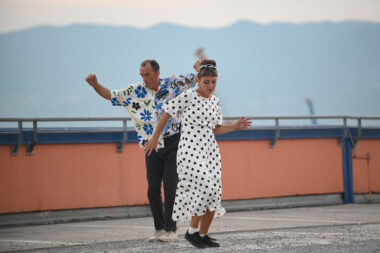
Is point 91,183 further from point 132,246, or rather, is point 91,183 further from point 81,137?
point 132,246

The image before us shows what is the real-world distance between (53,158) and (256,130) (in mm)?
3531

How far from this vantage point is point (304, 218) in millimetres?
9180

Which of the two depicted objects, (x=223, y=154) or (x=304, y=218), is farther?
(x=223, y=154)

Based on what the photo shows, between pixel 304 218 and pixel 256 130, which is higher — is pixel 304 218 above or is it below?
below

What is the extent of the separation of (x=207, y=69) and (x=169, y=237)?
1.85 meters

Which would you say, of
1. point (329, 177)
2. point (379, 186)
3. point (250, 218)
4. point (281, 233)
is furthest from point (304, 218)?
point (379, 186)

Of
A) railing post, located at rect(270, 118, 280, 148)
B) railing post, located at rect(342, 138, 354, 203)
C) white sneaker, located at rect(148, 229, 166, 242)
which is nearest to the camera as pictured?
white sneaker, located at rect(148, 229, 166, 242)

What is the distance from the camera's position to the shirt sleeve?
23.5 feet

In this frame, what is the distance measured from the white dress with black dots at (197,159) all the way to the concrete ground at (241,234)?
40 cm

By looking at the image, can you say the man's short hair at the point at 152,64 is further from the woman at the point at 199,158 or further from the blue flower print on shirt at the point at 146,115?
the woman at the point at 199,158

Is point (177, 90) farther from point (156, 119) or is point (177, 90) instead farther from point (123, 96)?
point (123, 96)

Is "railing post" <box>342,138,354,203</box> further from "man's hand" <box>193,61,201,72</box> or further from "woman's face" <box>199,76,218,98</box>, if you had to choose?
"woman's face" <box>199,76,218,98</box>

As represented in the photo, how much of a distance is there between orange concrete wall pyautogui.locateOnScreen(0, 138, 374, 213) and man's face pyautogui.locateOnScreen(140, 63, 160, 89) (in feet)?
9.95

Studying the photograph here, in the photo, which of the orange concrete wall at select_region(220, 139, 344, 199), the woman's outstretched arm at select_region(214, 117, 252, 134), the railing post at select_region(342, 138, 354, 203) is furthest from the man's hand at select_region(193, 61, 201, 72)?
the railing post at select_region(342, 138, 354, 203)
